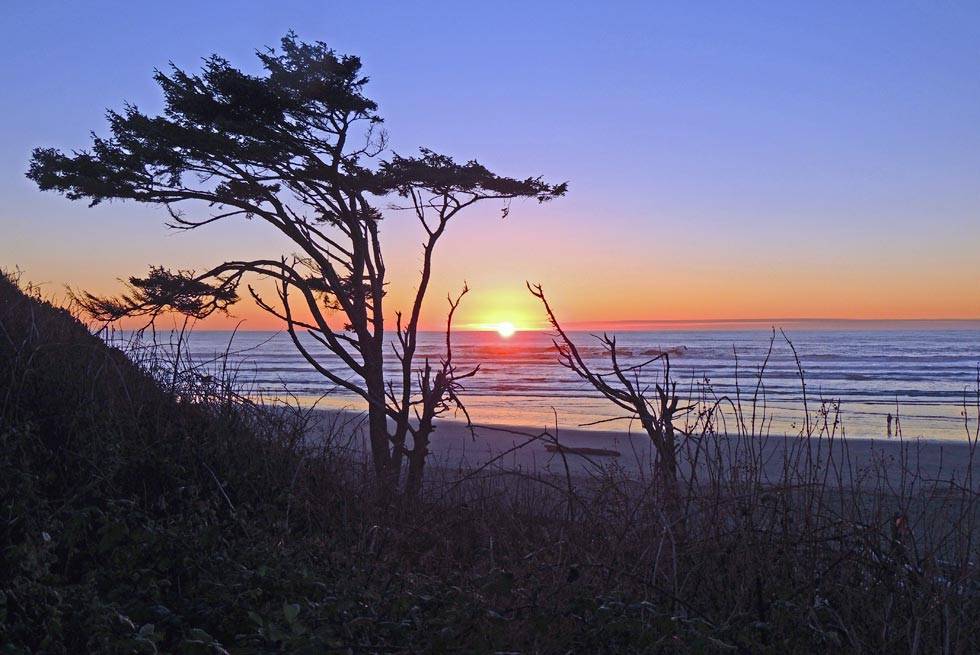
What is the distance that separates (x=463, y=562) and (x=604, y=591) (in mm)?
1422

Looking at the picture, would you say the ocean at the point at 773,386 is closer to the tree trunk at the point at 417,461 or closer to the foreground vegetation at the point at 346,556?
the tree trunk at the point at 417,461

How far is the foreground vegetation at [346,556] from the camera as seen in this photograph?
3258 mm

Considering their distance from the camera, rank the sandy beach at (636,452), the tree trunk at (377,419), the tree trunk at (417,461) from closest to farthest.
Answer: the tree trunk at (417,461), the tree trunk at (377,419), the sandy beach at (636,452)

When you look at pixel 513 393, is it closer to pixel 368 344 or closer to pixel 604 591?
pixel 368 344

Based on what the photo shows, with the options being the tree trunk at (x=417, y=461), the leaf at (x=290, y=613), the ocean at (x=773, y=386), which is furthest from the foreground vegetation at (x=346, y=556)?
the ocean at (x=773, y=386)

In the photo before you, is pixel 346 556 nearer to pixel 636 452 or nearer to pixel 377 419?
pixel 377 419

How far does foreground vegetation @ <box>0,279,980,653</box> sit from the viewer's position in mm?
3258

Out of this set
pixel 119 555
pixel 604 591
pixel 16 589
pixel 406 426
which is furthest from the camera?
pixel 406 426

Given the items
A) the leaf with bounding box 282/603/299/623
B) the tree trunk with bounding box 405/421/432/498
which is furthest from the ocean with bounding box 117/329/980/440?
the leaf with bounding box 282/603/299/623

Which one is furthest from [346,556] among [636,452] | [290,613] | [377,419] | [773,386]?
[773,386]

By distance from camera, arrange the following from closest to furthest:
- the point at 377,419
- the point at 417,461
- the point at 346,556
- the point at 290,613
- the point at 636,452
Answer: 1. the point at 290,613
2. the point at 346,556
3. the point at 417,461
4. the point at 377,419
5. the point at 636,452

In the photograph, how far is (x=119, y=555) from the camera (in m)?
3.76

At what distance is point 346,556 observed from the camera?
176 inches

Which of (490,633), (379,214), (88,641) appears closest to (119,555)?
(88,641)
